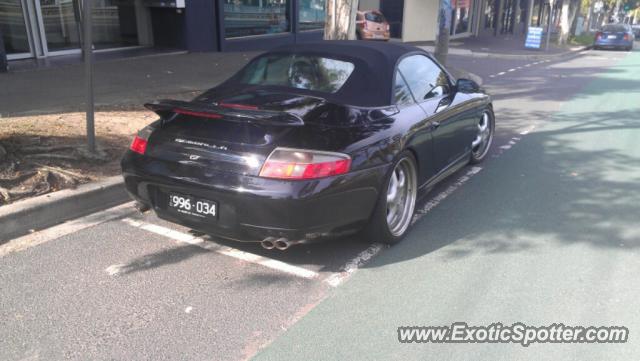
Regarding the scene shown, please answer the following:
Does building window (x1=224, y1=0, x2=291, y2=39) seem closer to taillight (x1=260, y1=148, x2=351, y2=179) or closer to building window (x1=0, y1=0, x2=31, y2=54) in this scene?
building window (x1=0, y1=0, x2=31, y2=54)

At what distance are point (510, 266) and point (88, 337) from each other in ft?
9.51

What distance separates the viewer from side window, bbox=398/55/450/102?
4.72 meters

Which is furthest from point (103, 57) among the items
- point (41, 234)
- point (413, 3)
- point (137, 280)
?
point (413, 3)

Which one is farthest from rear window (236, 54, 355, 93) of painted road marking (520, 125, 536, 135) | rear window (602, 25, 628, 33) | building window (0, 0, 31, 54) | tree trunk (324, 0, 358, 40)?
rear window (602, 25, 628, 33)

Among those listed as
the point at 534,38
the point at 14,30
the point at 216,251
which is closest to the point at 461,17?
the point at 534,38

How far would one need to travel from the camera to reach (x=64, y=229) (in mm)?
4379

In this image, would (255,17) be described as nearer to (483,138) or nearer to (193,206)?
(483,138)

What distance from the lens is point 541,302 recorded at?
11.2ft

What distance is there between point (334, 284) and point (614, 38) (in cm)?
3063

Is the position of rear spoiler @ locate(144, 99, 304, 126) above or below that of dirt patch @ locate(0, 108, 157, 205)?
above

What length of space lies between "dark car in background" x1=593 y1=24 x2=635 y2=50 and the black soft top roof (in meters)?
28.7

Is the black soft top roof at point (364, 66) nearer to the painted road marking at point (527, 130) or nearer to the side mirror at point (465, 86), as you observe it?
the side mirror at point (465, 86)

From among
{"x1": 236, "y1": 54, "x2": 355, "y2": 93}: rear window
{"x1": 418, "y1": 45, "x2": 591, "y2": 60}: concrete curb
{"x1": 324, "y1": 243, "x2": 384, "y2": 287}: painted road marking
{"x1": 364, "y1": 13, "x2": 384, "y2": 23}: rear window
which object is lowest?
{"x1": 324, "y1": 243, "x2": 384, "y2": 287}: painted road marking

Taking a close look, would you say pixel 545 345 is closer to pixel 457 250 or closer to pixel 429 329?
pixel 429 329
